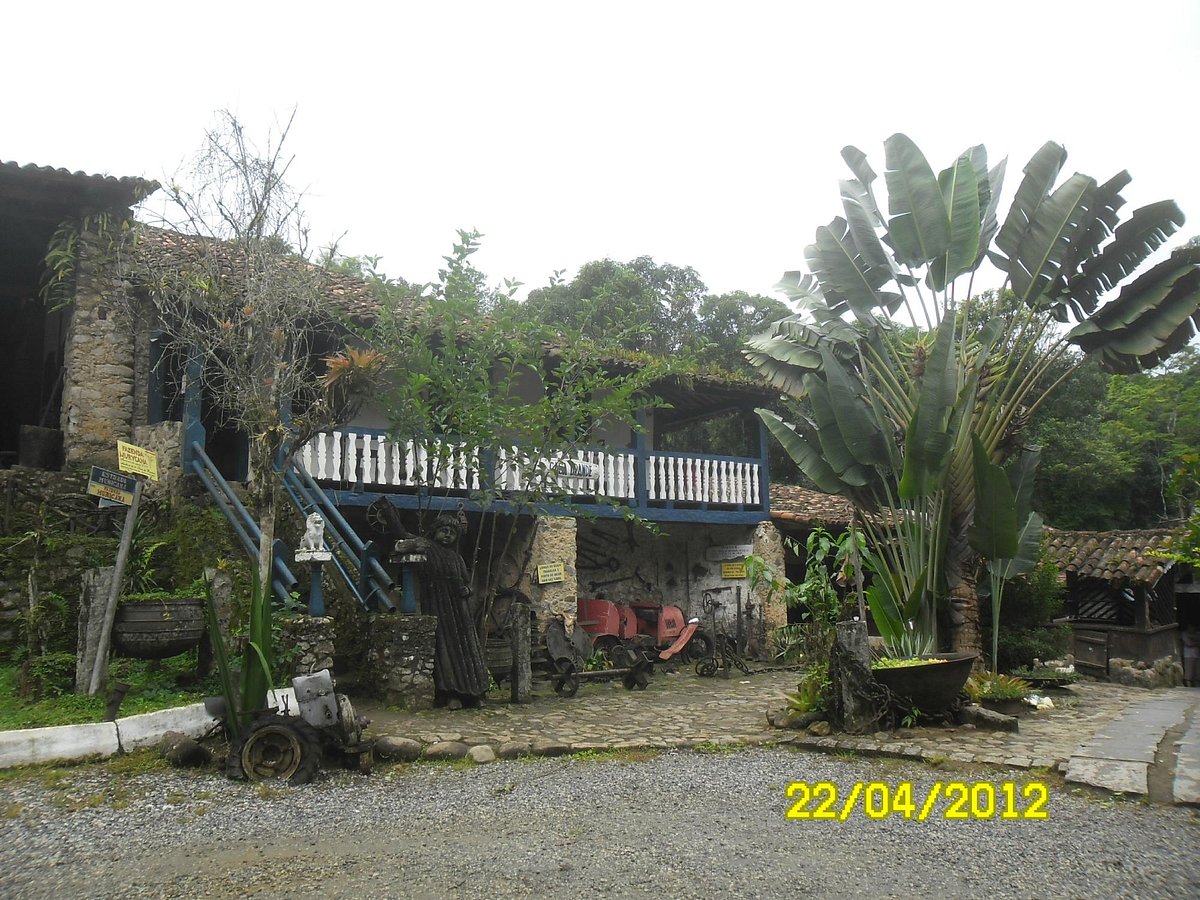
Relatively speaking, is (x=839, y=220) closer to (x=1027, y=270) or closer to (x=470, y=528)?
(x=1027, y=270)

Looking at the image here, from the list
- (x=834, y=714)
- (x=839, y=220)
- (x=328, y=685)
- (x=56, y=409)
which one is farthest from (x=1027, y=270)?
(x=56, y=409)

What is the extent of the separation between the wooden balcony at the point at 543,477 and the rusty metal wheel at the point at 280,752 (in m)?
3.41

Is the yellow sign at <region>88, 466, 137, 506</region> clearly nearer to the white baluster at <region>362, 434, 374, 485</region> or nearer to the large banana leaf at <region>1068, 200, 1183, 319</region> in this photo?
the white baluster at <region>362, 434, 374, 485</region>

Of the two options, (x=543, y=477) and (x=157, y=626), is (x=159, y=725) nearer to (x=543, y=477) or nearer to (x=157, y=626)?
(x=157, y=626)

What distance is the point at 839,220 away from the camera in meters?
10.5

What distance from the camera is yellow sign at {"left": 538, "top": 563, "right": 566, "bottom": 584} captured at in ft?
36.8

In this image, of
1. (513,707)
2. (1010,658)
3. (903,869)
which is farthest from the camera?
(1010,658)

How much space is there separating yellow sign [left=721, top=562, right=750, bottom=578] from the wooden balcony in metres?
0.77

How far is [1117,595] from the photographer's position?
1428cm

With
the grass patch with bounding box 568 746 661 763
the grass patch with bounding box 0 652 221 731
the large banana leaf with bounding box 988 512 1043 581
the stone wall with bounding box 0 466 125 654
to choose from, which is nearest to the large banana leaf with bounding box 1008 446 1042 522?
the large banana leaf with bounding box 988 512 1043 581

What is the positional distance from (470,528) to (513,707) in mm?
4268

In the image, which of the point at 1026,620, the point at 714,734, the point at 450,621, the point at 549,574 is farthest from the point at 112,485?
the point at 1026,620
